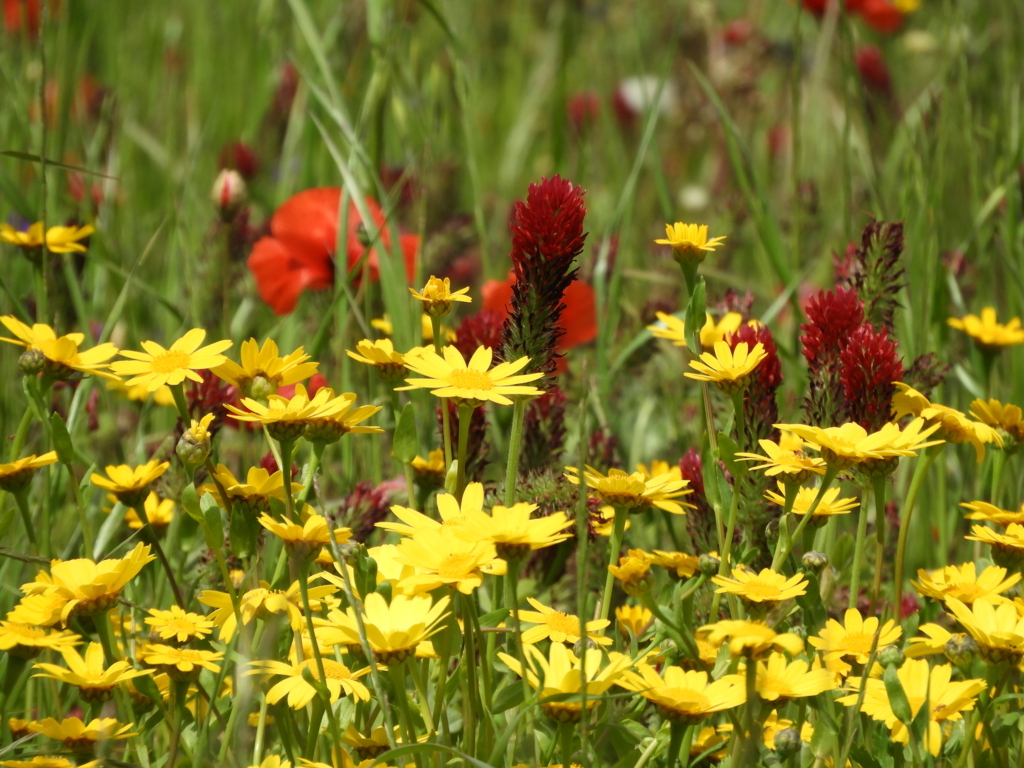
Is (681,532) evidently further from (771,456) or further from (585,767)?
(585,767)

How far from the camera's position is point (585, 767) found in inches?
28.3

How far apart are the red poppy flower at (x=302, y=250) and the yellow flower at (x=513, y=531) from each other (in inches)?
39.9

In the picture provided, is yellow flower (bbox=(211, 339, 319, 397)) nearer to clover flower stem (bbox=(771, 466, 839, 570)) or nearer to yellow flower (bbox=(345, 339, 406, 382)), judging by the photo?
yellow flower (bbox=(345, 339, 406, 382))

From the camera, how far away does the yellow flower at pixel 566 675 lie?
708mm

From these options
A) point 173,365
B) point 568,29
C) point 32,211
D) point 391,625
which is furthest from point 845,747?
point 568,29

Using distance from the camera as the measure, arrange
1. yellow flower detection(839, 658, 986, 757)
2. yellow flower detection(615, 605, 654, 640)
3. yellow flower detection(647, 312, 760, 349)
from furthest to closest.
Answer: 1. yellow flower detection(647, 312, 760, 349)
2. yellow flower detection(615, 605, 654, 640)
3. yellow flower detection(839, 658, 986, 757)

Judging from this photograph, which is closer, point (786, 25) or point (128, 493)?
point (128, 493)

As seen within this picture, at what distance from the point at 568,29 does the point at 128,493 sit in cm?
135

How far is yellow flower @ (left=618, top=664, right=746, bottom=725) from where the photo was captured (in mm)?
711

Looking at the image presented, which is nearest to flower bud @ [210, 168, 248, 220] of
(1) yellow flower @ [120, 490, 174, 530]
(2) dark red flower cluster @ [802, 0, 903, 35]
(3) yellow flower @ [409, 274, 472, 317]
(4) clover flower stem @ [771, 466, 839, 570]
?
(1) yellow flower @ [120, 490, 174, 530]

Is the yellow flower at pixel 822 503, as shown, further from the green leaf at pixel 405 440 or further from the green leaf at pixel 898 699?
the green leaf at pixel 405 440

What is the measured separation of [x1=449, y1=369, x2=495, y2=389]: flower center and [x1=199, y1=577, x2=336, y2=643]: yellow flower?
18 cm

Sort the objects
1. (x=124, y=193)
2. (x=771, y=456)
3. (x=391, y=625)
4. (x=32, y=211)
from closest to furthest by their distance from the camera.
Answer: (x=391, y=625), (x=771, y=456), (x=32, y=211), (x=124, y=193)

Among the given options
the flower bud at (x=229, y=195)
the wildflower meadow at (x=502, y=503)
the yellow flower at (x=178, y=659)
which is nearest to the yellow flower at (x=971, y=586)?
the wildflower meadow at (x=502, y=503)
